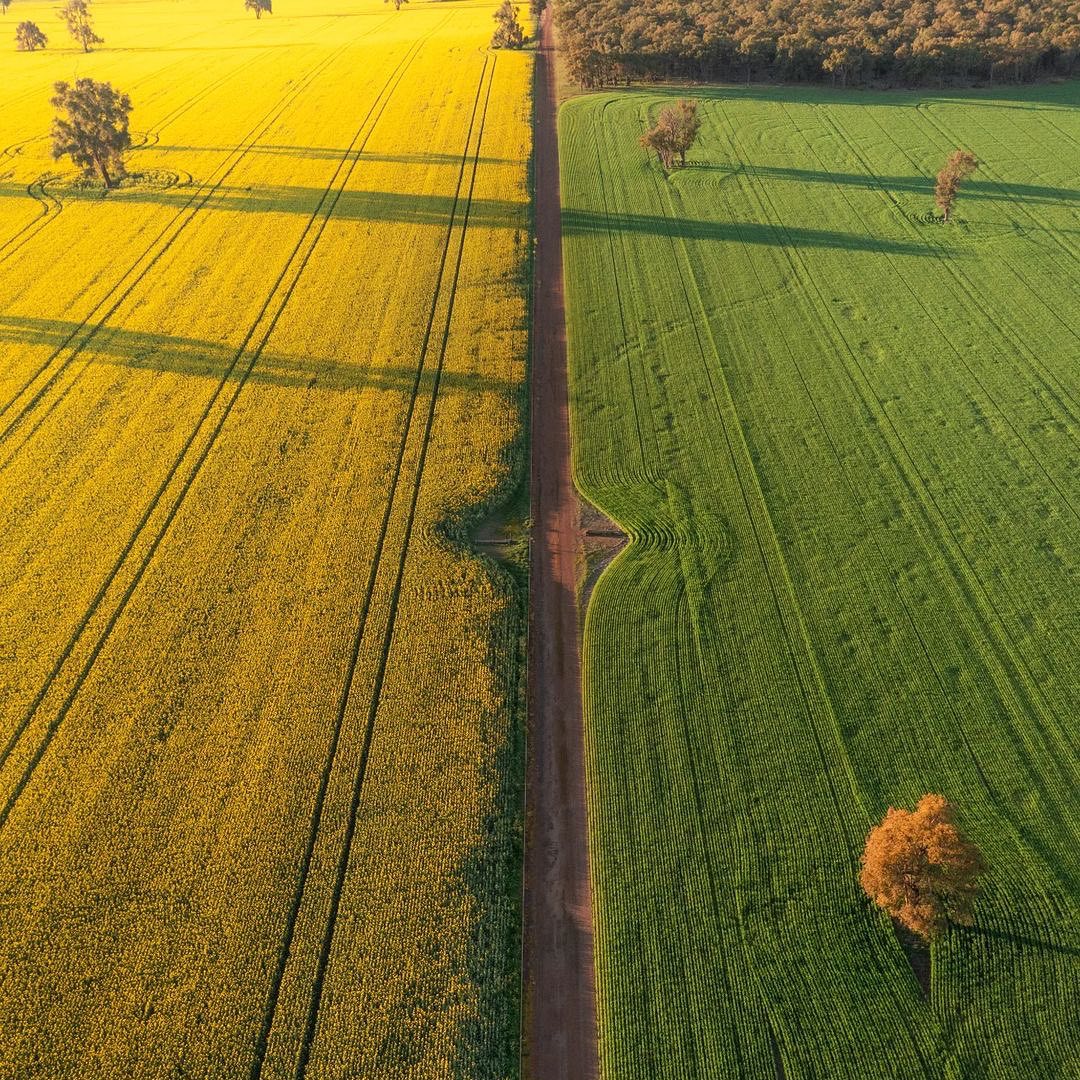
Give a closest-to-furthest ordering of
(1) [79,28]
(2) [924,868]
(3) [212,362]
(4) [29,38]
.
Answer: (2) [924,868] < (3) [212,362] < (4) [29,38] < (1) [79,28]

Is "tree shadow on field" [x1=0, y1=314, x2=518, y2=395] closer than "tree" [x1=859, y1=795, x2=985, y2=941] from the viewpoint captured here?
No

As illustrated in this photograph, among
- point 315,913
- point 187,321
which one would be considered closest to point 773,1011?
point 315,913

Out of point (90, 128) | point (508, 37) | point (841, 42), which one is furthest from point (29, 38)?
point (841, 42)

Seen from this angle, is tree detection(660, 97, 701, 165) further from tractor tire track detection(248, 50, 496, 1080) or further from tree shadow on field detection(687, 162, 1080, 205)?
tractor tire track detection(248, 50, 496, 1080)

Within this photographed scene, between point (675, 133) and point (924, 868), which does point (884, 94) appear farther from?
point (924, 868)

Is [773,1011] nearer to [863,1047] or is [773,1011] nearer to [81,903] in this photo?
[863,1047]

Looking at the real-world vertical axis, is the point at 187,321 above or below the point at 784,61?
below

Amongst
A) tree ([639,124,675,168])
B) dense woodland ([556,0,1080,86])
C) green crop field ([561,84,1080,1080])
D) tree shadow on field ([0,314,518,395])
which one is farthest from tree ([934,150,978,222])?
tree shadow on field ([0,314,518,395])
